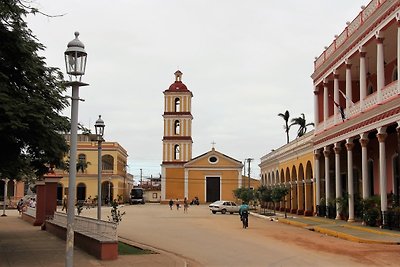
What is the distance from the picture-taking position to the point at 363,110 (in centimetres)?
2727

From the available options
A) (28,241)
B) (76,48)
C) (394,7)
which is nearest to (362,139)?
(394,7)

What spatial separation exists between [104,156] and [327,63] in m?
54.9

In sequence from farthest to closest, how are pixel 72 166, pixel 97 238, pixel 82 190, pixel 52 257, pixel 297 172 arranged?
pixel 82 190
pixel 297 172
pixel 97 238
pixel 52 257
pixel 72 166

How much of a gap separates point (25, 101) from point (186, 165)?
65553 mm

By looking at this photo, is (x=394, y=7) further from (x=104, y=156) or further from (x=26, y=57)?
(x=104, y=156)

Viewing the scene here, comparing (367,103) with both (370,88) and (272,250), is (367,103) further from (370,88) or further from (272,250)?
(272,250)

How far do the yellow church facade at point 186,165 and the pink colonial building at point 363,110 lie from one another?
43205 mm

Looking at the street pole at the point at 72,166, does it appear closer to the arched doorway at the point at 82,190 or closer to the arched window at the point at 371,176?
the arched window at the point at 371,176

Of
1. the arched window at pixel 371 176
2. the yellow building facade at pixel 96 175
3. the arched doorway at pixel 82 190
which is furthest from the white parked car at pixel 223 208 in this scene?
the arched doorway at pixel 82 190

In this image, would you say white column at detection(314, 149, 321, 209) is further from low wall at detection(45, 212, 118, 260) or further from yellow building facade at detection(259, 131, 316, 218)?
low wall at detection(45, 212, 118, 260)

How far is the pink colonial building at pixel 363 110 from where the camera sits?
24625 mm

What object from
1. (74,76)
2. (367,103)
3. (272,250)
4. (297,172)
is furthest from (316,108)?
(74,76)

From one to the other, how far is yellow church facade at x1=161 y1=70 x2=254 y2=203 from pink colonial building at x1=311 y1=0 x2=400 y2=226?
142 feet

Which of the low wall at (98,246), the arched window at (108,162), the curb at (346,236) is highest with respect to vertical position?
the arched window at (108,162)
